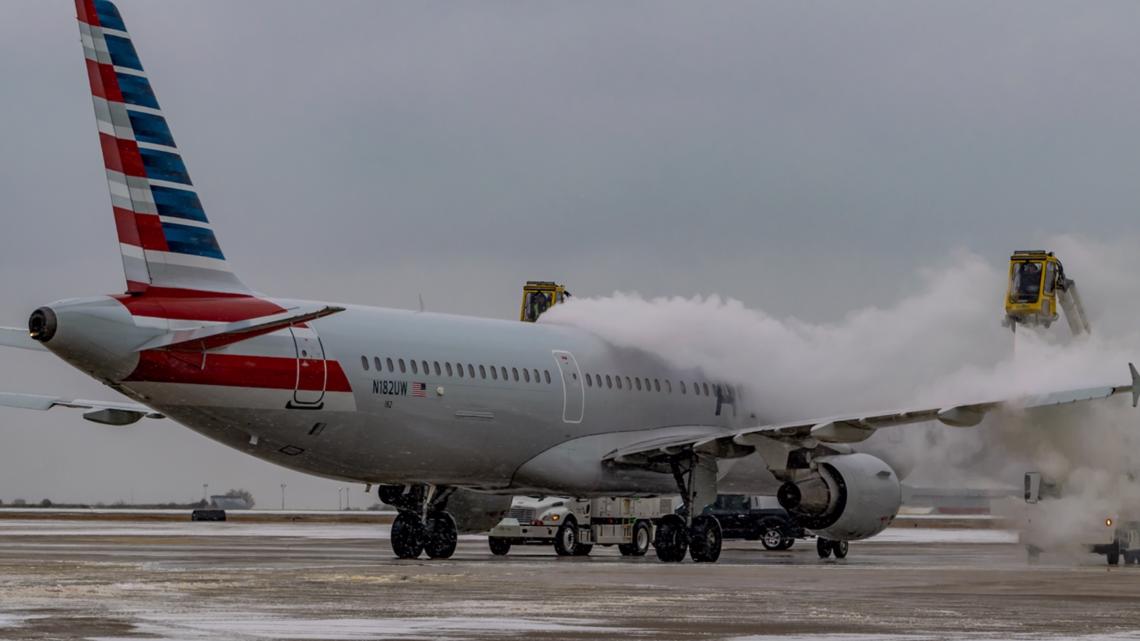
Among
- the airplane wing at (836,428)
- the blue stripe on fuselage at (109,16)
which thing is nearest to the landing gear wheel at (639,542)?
the airplane wing at (836,428)

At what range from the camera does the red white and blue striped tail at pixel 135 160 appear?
101 feet

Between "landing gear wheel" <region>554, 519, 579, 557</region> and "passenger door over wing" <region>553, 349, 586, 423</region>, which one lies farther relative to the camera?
"landing gear wheel" <region>554, 519, 579, 557</region>

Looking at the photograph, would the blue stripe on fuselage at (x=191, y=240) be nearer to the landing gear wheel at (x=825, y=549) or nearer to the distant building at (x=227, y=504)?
the landing gear wheel at (x=825, y=549)

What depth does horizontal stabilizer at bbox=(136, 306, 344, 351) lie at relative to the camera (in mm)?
30625

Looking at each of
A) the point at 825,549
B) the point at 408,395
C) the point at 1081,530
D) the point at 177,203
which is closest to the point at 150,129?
the point at 177,203

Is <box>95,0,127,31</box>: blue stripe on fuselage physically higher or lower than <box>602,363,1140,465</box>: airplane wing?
higher

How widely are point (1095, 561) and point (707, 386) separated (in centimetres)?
1012

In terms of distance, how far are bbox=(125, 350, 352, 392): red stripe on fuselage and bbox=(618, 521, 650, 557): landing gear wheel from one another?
1262cm

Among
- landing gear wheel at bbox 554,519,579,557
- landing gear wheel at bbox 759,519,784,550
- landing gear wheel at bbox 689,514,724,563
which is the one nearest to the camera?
landing gear wheel at bbox 689,514,724,563

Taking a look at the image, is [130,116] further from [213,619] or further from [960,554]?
[960,554]

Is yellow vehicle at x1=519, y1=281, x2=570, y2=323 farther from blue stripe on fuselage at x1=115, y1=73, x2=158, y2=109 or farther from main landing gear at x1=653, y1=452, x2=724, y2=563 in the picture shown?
blue stripe on fuselage at x1=115, y1=73, x2=158, y2=109

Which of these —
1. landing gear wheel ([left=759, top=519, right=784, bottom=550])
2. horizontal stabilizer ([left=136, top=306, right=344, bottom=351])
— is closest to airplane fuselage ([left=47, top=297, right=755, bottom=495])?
horizontal stabilizer ([left=136, top=306, right=344, bottom=351])

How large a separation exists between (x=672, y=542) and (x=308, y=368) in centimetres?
974

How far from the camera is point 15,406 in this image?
44500 millimetres
